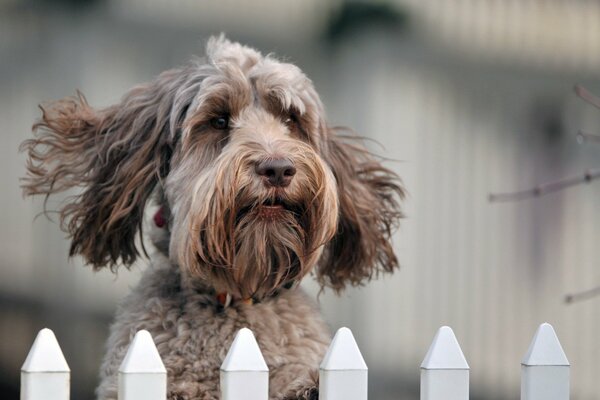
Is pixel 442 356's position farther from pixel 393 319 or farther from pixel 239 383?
pixel 393 319

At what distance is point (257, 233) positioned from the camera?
3.53m

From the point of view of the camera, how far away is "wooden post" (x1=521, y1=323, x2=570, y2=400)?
306cm

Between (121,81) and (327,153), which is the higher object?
(121,81)

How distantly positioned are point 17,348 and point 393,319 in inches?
65.7

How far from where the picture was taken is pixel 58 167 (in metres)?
3.98

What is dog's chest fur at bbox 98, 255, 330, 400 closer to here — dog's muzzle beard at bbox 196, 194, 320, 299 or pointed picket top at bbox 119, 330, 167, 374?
dog's muzzle beard at bbox 196, 194, 320, 299

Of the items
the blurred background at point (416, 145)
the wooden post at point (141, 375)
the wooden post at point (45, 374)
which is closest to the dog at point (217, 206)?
the wooden post at point (141, 375)

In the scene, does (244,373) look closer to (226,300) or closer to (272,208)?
(272,208)

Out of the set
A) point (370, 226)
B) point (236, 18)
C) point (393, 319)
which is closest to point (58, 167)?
point (370, 226)

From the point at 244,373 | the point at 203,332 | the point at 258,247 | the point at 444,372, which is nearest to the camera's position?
the point at 244,373

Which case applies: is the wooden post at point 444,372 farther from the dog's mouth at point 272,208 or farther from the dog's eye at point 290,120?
the dog's eye at point 290,120

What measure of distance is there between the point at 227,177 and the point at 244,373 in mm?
751

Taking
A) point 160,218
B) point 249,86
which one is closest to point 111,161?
point 160,218

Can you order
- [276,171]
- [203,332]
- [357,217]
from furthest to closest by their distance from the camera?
1. [357,217]
2. [203,332]
3. [276,171]
